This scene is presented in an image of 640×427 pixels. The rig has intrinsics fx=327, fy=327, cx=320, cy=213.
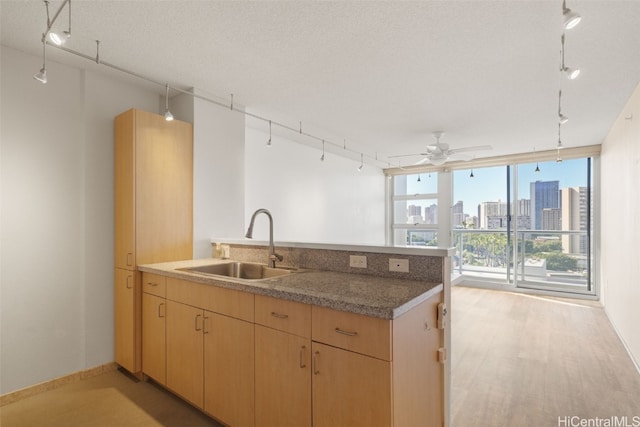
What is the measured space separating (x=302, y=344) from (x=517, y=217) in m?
6.14

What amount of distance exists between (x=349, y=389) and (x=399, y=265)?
0.81m

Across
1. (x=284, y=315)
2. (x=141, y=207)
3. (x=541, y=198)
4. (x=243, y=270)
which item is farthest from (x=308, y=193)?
(x=541, y=198)

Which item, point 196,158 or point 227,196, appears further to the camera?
point 227,196

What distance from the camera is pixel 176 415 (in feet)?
7.17

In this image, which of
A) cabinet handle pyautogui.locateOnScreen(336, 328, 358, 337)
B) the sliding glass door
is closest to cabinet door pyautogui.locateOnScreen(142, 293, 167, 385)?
cabinet handle pyautogui.locateOnScreen(336, 328, 358, 337)

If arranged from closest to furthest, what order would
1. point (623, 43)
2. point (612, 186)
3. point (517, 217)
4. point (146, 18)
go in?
point (146, 18) < point (623, 43) < point (612, 186) < point (517, 217)

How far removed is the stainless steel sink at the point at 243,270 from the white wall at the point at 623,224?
3.29 metres

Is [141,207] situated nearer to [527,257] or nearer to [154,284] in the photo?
[154,284]

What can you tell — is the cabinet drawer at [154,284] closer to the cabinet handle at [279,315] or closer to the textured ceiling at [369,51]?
the cabinet handle at [279,315]

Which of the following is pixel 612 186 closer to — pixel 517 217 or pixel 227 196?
pixel 517 217

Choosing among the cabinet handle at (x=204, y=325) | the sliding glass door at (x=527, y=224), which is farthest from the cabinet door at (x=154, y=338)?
the sliding glass door at (x=527, y=224)

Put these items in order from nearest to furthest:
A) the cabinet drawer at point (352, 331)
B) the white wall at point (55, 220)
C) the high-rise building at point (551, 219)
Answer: the cabinet drawer at point (352, 331)
the white wall at point (55, 220)
the high-rise building at point (551, 219)

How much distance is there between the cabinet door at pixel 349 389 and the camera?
137cm

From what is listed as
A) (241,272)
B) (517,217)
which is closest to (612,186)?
(517,217)
